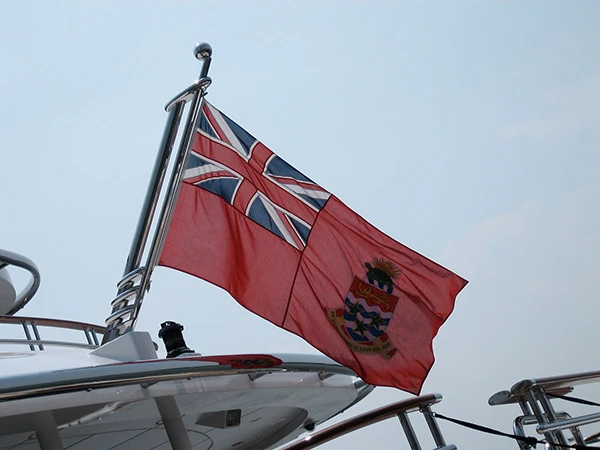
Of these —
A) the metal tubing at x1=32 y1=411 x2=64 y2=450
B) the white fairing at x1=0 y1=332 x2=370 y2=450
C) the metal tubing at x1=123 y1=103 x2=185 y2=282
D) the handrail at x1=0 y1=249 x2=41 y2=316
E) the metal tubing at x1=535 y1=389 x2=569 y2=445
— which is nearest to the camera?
the white fairing at x1=0 y1=332 x2=370 y2=450

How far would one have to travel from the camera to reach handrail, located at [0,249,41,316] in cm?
1020

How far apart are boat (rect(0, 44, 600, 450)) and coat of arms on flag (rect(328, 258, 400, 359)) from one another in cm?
28

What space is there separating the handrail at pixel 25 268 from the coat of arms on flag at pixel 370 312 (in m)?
5.10

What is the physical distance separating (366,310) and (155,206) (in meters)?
1.73

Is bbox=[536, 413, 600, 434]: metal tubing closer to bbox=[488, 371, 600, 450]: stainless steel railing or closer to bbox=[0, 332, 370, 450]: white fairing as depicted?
bbox=[488, 371, 600, 450]: stainless steel railing

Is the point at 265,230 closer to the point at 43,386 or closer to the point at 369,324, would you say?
the point at 369,324

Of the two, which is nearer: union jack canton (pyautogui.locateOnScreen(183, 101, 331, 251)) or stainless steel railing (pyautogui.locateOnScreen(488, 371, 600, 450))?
stainless steel railing (pyautogui.locateOnScreen(488, 371, 600, 450))

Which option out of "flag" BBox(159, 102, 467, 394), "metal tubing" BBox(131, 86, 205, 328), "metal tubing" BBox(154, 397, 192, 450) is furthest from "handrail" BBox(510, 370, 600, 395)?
"metal tubing" BBox(131, 86, 205, 328)

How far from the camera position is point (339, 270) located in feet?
22.2

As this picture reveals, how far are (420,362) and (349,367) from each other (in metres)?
0.57

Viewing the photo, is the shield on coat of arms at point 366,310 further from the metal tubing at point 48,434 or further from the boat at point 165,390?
the metal tubing at point 48,434

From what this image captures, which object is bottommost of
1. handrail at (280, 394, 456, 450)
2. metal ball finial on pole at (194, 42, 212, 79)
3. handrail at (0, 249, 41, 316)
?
handrail at (280, 394, 456, 450)

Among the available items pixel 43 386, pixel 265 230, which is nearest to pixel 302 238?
pixel 265 230

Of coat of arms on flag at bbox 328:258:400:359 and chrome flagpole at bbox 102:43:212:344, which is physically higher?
chrome flagpole at bbox 102:43:212:344
